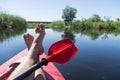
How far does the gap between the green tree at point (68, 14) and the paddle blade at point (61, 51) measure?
37215 mm

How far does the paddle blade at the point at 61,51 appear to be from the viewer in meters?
1.89

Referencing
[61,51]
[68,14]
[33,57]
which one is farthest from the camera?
[68,14]

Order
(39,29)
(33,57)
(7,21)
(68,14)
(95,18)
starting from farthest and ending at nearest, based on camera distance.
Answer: (68,14) → (95,18) → (7,21) → (39,29) → (33,57)

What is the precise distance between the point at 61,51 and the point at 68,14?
37.8 metres

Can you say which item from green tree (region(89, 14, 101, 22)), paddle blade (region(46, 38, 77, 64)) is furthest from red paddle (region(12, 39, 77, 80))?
green tree (region(89, 14, 101, 22))

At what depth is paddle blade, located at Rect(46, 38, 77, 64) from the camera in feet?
6.21

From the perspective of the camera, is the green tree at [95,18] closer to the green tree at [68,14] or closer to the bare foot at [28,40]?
the green tree at [68,14]

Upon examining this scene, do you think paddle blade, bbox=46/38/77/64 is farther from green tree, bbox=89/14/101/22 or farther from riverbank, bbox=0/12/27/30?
green tree, bbox=89/14/101/22

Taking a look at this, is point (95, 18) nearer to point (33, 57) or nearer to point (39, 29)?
point (39, 29)

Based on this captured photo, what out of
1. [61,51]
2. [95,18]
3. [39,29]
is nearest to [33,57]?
[61,51]

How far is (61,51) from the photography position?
195 centimetres

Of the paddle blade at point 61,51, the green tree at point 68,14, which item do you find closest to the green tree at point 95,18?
the green tree at point 68,14

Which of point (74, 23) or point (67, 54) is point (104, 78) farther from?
point (74, 23)

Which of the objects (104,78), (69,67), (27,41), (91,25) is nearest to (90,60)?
(69,67)
